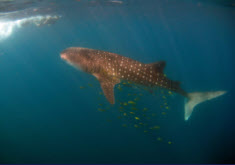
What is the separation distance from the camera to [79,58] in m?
7.88

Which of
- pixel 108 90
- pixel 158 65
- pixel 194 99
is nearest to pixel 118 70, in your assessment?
pixel 108 90

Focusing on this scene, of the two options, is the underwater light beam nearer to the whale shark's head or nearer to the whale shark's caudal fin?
the whale shark's head

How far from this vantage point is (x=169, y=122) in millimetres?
15445

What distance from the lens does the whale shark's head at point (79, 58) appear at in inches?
304

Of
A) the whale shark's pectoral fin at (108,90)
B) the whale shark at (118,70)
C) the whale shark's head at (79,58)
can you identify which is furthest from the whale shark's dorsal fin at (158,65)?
the whale shark's head at (79,58)

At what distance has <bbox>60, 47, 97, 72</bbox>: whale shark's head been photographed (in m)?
7.72

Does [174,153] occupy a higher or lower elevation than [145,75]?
lower

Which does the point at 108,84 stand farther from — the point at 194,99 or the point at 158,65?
the point at 194,99

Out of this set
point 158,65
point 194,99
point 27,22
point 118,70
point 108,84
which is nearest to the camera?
point 158,65

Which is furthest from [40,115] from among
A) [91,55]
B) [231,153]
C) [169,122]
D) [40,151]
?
[231,153]

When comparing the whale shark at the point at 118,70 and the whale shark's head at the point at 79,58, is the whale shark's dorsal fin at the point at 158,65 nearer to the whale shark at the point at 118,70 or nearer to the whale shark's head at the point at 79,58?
the whale shark at the point at 118,70

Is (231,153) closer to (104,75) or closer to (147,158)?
(147,158)

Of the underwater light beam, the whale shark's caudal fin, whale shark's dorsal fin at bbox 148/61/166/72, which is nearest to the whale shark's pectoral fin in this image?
whale shark's dorsal fin at bbox 148/61/166/72

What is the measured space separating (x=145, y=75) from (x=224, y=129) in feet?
53.3
